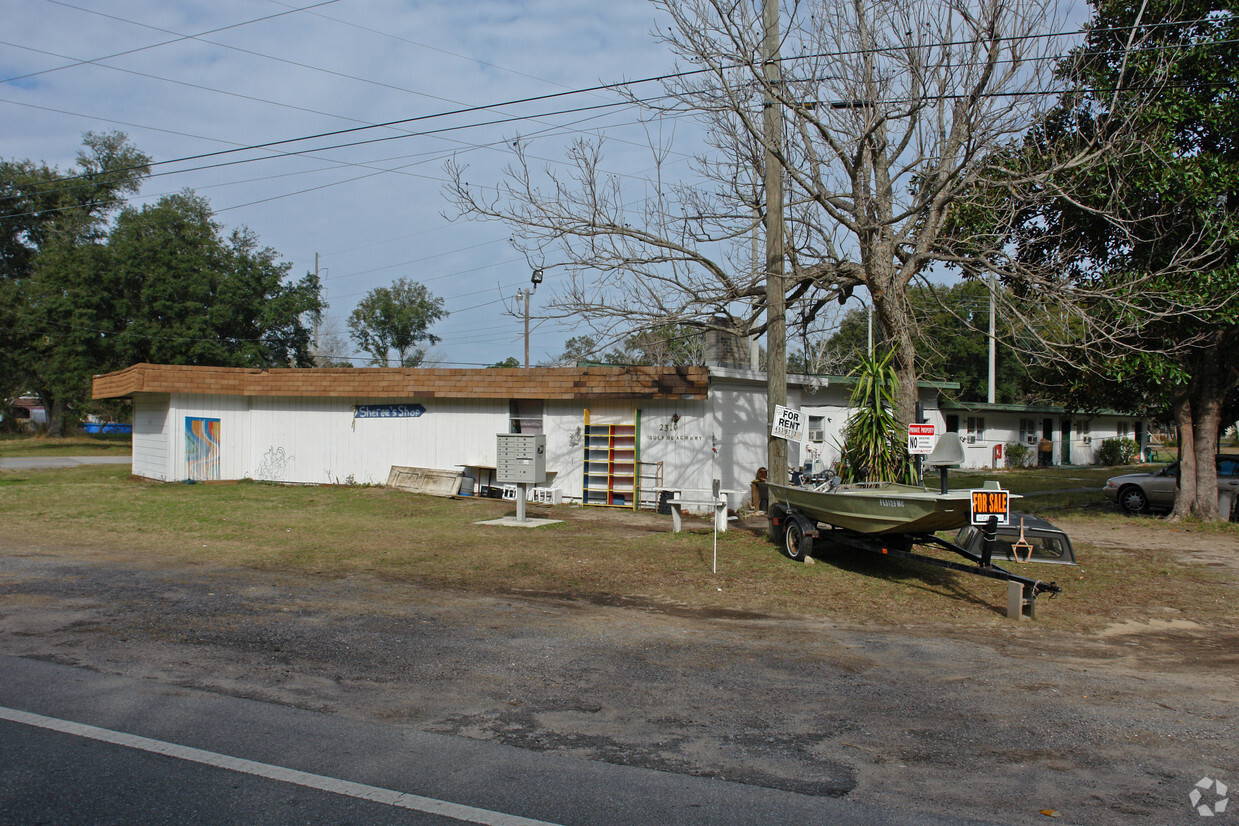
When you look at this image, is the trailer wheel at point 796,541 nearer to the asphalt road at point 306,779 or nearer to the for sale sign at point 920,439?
the for sale sign at point 920,439

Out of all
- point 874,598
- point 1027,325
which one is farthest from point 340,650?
point 1027,325

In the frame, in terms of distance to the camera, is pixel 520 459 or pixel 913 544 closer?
pixel 913 544

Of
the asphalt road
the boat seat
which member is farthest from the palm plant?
the asphalt road

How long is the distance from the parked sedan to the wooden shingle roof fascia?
38.8ft

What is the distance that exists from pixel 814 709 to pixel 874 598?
4.28 m

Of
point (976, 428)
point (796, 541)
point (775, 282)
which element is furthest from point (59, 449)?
point (976, 428)

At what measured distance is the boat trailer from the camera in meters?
8.59

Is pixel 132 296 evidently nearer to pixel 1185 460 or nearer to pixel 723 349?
pixel 723 349

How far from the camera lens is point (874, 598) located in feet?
31.1

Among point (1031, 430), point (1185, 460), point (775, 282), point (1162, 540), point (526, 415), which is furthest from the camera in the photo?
point (1031, 430)

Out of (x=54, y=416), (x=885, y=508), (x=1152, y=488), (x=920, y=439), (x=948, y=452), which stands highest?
(x=54, y=416)

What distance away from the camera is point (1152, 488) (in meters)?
19.3

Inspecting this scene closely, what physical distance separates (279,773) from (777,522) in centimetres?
925

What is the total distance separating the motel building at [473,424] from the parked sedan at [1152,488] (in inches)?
215
